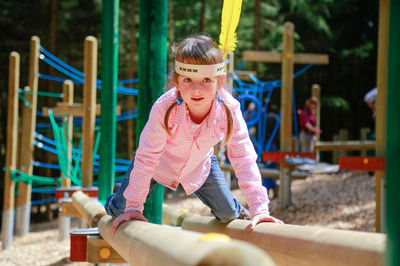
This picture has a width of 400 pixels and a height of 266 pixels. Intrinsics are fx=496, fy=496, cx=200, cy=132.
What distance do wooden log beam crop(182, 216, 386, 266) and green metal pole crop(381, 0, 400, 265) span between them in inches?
18.1

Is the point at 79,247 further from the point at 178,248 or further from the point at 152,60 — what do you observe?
the point at 178,248

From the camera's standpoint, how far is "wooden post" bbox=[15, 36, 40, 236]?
8242mm

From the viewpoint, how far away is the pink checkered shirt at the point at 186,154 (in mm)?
2371

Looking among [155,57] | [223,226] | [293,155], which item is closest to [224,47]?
[155,57]

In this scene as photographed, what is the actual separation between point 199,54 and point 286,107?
207 inches

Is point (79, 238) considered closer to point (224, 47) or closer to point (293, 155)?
point (224, 47)

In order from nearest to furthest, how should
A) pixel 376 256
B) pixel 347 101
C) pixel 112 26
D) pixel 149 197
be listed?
pixel 376 256 → pixel 149 197 → pixel 112 26 → pixel 347 101

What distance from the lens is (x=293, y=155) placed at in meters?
7.50

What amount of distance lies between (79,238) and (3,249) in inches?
223

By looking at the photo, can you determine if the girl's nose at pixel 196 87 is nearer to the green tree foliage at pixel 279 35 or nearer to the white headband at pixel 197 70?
the white headband at pixel 197 70

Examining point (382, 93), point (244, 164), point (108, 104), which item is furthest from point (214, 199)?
point (382, 93)

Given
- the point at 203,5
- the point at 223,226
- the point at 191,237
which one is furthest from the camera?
the point at 203,5

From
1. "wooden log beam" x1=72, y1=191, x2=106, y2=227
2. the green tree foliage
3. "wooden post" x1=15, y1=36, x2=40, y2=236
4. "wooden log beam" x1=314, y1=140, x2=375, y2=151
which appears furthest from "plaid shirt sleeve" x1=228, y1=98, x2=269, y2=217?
the green tree foliage

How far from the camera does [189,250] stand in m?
0.95
